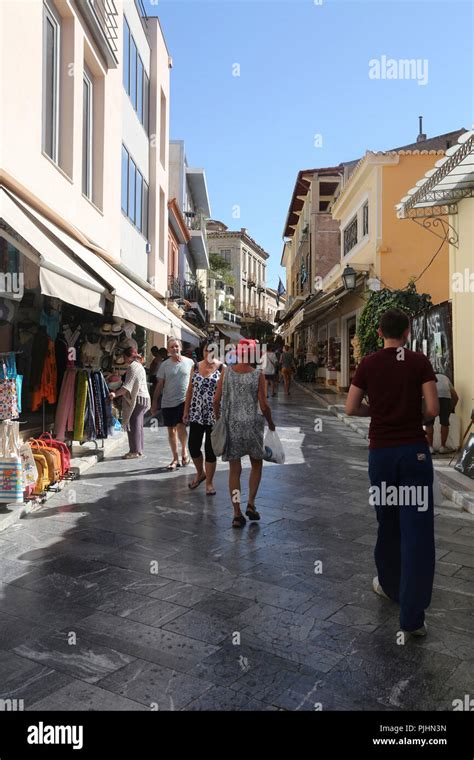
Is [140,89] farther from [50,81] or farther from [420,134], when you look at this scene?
[420,134]

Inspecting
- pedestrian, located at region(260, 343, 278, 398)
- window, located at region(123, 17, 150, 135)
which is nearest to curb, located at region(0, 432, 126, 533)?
pedestrian, located at region(260, 343, 278, 398)

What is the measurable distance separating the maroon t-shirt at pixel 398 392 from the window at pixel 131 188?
14323mm

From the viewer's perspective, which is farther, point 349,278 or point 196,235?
point 196,235

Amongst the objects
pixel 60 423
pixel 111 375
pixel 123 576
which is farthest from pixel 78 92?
pixel 123 576

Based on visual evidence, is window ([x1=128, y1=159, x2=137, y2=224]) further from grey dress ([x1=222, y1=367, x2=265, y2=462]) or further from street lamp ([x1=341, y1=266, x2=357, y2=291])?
grey dress ([x1=222, y1=367, x2=265, y2=462])

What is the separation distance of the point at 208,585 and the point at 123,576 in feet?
2.18

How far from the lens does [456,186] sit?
9.44 metres

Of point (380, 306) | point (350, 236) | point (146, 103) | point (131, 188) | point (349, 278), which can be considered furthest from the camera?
point (350, 236)

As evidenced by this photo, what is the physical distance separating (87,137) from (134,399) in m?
5.82

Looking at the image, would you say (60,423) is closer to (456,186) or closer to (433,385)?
(433,385)

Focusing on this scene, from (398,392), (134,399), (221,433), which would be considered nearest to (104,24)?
(134,399)

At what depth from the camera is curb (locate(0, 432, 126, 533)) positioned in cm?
613

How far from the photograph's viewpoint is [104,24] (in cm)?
1191

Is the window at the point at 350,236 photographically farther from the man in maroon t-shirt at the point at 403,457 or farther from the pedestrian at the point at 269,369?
the man in maroon t-shirt at the point at 403,457
